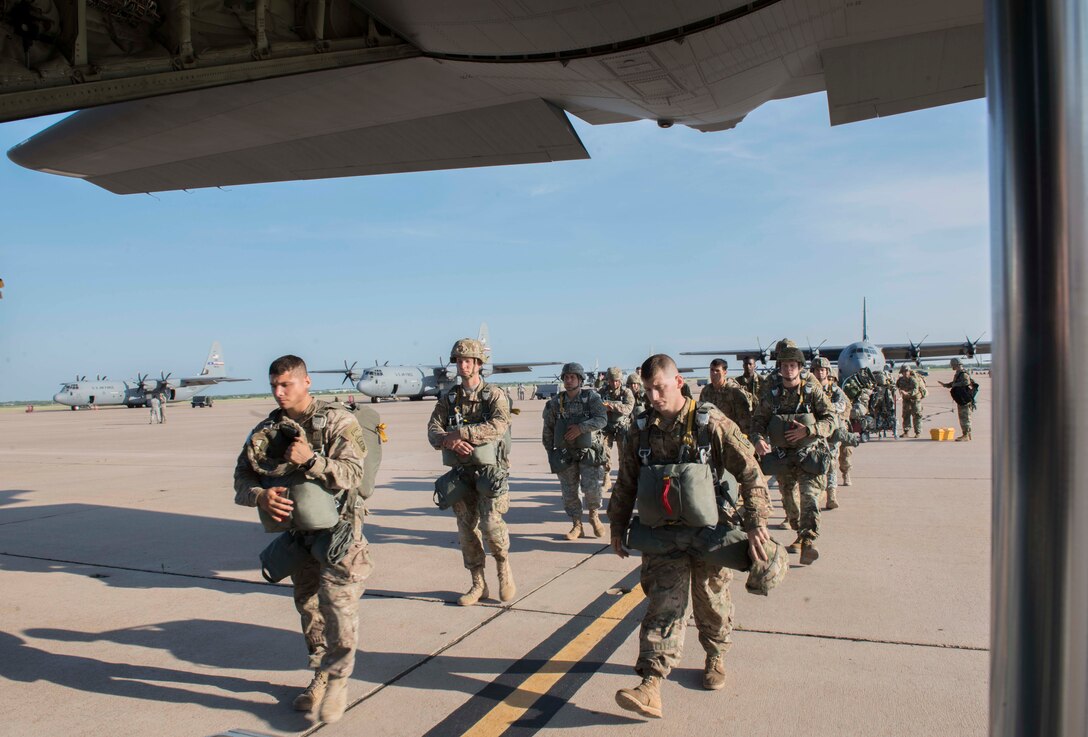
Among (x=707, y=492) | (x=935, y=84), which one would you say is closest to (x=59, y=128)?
(x=707, y=492)

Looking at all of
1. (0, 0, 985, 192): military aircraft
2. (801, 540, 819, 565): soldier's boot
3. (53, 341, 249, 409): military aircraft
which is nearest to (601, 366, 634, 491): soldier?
(801, 540, 819, 565): soldier's boot

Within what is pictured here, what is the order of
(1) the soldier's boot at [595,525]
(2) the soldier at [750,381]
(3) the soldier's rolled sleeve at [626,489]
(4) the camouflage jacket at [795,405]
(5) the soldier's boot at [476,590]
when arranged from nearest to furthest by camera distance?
(3) the soldier's rolled sleeve at [626,489] → (5) the soldier's boot at [476,590] → (4) the camouflage jacket at [795,405] → (1) the soldier's boot at [595,525] → (2) the soldier at [750,381]

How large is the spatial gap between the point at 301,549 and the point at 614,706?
1.87 metres

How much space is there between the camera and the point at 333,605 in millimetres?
3670

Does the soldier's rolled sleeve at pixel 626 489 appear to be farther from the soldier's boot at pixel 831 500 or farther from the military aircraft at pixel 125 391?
the military aircraft at pixel 125 391

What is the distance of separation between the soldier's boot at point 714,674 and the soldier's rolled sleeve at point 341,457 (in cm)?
217

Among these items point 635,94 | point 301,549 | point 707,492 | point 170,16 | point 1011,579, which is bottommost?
point 301,549

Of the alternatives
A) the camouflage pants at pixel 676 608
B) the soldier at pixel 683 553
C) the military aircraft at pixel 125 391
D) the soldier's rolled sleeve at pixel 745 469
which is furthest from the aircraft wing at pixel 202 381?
the soldier's rolled sleeve at pixel 745 469

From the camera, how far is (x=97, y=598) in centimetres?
567

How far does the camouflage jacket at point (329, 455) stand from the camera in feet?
12.0

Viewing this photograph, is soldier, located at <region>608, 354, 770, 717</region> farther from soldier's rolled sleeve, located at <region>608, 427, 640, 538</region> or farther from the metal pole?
the metal pole

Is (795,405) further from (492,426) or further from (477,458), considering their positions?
(477,458)

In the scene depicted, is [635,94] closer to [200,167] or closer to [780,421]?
[780,421]

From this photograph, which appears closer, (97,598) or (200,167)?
(97,598)
